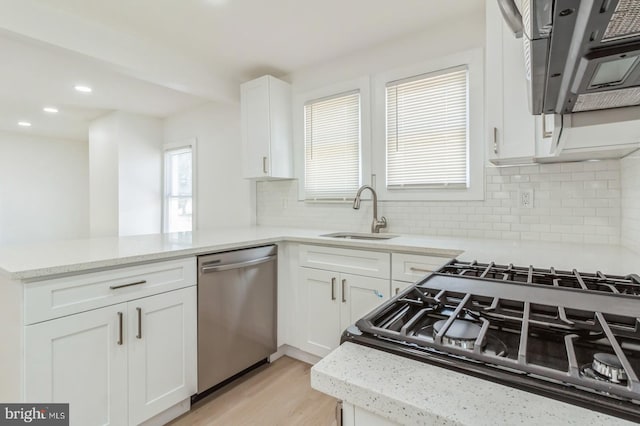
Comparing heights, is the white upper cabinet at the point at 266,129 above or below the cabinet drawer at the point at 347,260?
above

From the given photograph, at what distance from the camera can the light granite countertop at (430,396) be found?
38 cm

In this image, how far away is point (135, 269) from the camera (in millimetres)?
1608

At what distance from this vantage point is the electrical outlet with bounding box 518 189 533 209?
2.07 m

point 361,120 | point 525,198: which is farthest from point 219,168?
point 525,198

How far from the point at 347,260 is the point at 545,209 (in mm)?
1272

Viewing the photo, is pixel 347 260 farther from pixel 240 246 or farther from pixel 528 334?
pixel 528 334

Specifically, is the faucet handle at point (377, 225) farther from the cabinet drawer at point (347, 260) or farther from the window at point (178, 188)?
the window at point (178, 188)

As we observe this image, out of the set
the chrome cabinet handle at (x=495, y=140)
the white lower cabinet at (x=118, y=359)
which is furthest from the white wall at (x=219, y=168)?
the chrome cabinet handle at (x=495, y=140)

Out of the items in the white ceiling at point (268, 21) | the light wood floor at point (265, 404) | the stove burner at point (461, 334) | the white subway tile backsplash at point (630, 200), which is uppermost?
the white ceiling at point (268, 21)

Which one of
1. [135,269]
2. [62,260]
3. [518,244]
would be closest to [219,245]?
[135,269]

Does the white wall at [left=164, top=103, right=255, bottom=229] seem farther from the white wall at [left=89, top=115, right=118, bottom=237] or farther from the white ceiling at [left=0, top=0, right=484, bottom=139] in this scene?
the white wall at [left=89, top=115, right=118, bottom=237]

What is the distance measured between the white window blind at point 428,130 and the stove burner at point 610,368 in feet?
6.42

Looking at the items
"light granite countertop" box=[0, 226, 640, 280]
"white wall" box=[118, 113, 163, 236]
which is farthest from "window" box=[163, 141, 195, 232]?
"light granite countertop" box=[0, 226, 640, 280]

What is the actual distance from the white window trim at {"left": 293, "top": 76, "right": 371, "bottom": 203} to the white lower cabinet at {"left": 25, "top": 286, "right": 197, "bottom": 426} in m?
1.63
